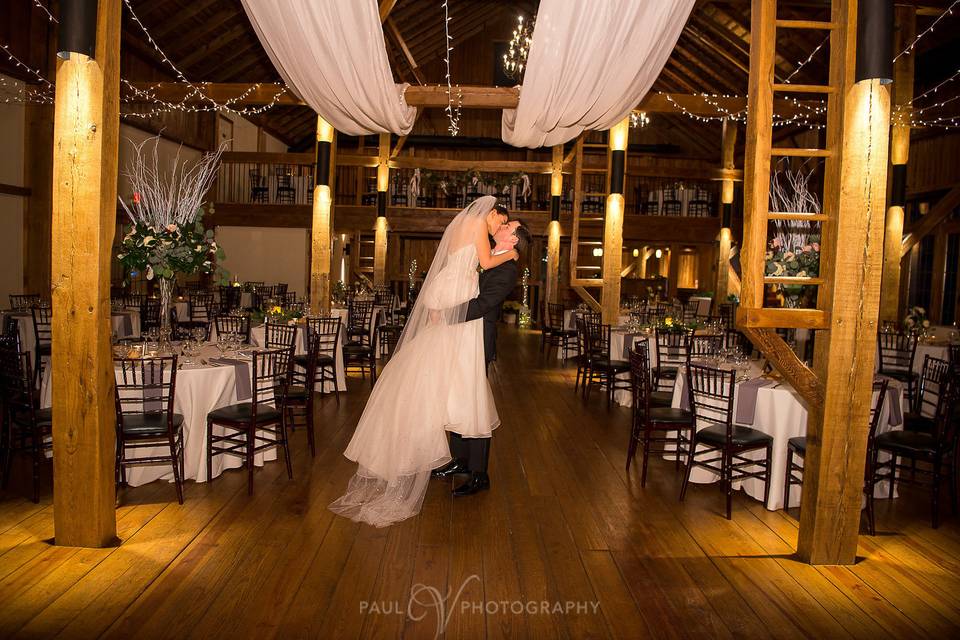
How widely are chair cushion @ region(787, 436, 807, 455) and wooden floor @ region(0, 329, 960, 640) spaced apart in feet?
1.47

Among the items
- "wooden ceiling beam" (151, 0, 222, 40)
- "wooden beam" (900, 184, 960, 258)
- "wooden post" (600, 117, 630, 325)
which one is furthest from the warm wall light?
"wooden beam" (900, 184, 960, 258)

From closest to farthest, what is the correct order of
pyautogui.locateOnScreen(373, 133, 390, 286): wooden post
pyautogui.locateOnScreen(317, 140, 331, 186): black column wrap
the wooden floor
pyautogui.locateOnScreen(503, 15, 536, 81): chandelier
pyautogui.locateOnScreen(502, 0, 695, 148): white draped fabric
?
the wooden floor, pyautogui.locateOnScreen(502, 0, 695, 148): white draped fabric, pyautogui.locateOnScreen(317, 140, 331, 186): black column wrap, pyautogui.locateOnScreen(503, 15, 536, 81): chandelier, pyautogui.locateOnScreen(373, 133, 390, 286): wooden post

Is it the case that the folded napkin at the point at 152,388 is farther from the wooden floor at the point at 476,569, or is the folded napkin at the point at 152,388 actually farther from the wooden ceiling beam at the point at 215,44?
the wooden ceiling beam at the point at 215,44

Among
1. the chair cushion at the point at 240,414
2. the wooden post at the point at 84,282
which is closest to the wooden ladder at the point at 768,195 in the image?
the chair cushion at the point at 240,414

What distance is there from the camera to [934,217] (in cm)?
1056

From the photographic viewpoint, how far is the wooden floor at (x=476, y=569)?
117 inches

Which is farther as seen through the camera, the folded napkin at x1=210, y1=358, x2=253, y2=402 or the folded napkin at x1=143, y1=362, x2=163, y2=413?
the folded napkin at x1=210, y1=358, x2=253, y2=402

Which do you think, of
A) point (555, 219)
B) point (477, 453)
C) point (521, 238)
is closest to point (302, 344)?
point (477, 453)

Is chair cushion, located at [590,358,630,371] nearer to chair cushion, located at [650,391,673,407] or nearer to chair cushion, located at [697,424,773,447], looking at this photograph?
chair cushion, located at [650,391,673,407]

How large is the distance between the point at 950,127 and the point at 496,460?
29.4 ft

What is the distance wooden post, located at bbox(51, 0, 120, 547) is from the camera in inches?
133

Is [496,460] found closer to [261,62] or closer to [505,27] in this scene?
[261,62]

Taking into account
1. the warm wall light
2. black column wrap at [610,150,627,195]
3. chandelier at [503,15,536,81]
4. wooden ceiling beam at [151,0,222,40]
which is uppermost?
wooden ceiling beam at [151,0,222,40]

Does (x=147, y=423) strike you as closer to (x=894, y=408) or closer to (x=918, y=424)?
(x=894, y=408)
